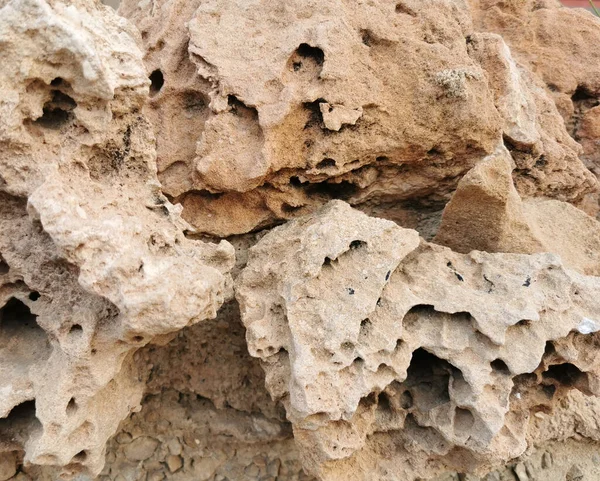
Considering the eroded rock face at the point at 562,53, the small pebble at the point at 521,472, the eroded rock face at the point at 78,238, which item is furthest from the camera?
the eroded rock face at the point at 562,53

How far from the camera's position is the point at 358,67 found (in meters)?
1.64

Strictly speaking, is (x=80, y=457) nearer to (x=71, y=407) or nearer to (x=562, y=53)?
(x=71, y=407)

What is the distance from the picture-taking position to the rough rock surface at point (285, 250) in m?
1.24

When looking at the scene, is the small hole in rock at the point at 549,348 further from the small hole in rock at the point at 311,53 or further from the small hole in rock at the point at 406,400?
the small hole in rock at the point at 311,53

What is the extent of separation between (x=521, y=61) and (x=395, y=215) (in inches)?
40.7

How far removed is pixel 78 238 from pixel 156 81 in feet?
2.60

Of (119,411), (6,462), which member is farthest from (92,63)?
(6,462)

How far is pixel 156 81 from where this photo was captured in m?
1.70

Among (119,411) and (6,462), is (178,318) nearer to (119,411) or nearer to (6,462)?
(119,411)

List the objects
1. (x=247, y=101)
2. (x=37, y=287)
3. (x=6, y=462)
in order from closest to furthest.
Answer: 1. (x=37, y=287)
2. (x=247, y=101)
3. (x=6, y=462)

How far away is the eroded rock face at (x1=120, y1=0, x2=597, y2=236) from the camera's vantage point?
62.1 inches

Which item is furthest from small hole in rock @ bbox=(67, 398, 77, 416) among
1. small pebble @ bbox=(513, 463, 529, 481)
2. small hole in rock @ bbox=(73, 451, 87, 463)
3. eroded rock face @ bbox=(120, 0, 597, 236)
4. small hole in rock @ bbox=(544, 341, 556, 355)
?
small pebble @ bbox=(513, 463, 529, 481)

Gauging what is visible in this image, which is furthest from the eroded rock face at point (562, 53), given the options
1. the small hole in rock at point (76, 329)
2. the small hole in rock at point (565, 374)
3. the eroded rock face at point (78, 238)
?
the small hole in rock at point (76, 329)

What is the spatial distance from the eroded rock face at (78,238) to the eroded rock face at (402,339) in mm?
230
